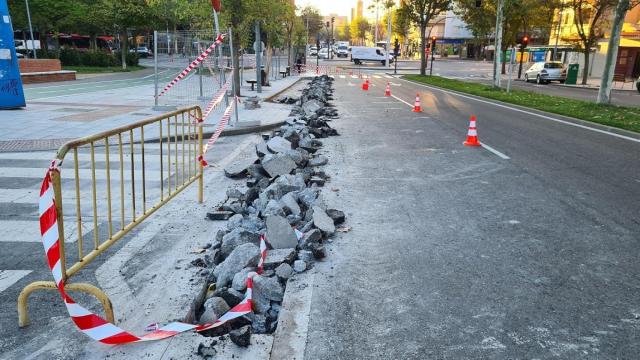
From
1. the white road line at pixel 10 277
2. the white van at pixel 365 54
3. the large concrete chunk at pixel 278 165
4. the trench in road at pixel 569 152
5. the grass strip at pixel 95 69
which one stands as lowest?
the white road line at pixel 10 277

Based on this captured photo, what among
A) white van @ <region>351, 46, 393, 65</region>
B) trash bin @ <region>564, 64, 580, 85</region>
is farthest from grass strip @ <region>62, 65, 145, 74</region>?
white van @ <region>351, 46, 393, 65</region>

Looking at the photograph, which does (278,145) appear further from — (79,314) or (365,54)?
(365,54)

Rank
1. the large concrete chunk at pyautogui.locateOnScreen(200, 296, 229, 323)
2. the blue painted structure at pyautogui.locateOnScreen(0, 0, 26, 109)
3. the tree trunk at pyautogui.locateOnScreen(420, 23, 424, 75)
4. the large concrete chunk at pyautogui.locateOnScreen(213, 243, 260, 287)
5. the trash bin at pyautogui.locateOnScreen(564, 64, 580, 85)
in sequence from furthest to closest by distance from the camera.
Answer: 1. the tree trunk at pyautogui.locateOnScreen(420, 23, 424, 75)
2. the trash bin at pyautogui.locateOnScreen(564, 64, 580, 85)
3. the blue painted structure at pyautogui.locateOnScreen(0, 0, 26, 109)
4. the large concrete chunk at pyautogui.locateOnScreen(213, 243, 260, 287)
5. the large concrete chunk at pyautogui.locateOnScreen(200, 296, 229, 323)

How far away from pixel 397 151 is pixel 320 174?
3.01 metres

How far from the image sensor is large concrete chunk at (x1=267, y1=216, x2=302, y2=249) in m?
4.77

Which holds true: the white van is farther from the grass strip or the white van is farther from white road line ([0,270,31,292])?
white road line ([0,270,31,292])

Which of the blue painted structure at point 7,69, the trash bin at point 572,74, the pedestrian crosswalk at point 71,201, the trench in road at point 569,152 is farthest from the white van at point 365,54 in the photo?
the pedestrian crosswalk at point 71,201

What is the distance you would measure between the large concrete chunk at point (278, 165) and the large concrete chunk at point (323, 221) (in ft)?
6.40

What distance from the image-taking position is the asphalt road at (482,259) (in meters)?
3.42

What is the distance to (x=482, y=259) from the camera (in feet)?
15.5

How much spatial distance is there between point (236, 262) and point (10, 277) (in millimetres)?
2051

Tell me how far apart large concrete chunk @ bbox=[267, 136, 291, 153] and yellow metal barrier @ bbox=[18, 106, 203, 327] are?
1447mm

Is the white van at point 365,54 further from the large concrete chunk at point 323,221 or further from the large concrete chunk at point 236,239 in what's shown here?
the large concrete chunk at point 236,239

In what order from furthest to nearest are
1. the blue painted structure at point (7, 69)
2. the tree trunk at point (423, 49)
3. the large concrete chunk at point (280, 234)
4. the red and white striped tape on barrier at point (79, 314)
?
the tree trunk at point (423, 49) < the blue painted structure at point (7, 69) < the large concrete chunk at point (280, 234) < the red and white striped tape on barrier at point (79, 314)
